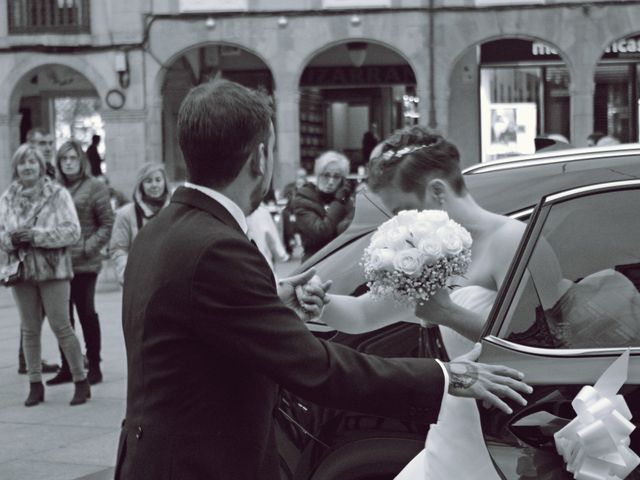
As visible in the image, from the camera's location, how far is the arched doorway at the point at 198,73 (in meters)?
31.7

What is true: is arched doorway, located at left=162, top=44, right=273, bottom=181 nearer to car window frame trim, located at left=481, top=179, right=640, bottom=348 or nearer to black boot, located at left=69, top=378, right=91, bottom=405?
black boot, located at left=69, top=378, right=91, bottom=405

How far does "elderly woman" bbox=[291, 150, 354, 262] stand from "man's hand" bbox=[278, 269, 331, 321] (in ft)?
17.8

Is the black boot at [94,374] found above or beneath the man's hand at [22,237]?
beneath

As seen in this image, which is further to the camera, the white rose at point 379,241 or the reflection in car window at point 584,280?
the white rose at point 379,241

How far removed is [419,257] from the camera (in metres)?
3.41

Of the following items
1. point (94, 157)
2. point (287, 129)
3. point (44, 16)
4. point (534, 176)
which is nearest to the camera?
point (534, 176)

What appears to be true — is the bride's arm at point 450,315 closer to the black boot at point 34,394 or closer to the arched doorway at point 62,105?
the black boot at point 34,394

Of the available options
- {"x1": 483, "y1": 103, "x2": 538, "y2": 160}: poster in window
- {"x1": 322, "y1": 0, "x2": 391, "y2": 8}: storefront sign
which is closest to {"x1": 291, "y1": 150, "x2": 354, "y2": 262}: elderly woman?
{"x1": 322, "y1": 0, "x2": 391, "y2": 8}: storefront sign

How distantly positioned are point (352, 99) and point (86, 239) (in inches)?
876

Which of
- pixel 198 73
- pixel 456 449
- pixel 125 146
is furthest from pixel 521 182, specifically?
pixel 198 73

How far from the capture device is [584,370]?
126 inches

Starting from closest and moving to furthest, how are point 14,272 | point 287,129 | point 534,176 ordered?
point 534,176
point 14,272
point 287,129

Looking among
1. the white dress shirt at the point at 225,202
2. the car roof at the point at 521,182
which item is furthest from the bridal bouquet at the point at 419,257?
the white dress shirt at the point at 225,202

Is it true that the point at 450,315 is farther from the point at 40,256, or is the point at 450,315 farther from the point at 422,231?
the point at 40,256
